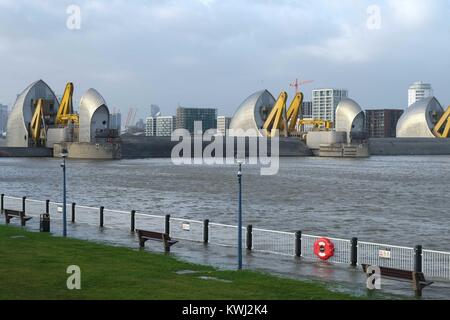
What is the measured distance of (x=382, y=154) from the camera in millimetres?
144875

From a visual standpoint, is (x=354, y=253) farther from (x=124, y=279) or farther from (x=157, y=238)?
(x=124, y=279)

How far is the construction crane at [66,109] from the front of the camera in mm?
119062

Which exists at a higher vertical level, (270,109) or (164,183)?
(270,109)

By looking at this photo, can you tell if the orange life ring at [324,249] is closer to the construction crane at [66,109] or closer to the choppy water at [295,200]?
the choppy water at [295,200]

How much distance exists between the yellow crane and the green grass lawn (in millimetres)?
116802

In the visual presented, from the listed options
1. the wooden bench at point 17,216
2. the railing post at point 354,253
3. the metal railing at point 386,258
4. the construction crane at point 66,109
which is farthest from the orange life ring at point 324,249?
the construction crane at point 66,109

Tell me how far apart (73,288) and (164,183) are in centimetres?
4122

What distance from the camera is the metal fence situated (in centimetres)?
1786

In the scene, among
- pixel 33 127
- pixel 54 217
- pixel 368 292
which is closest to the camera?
pixel 368 292

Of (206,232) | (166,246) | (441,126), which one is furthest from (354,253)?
(441,126)

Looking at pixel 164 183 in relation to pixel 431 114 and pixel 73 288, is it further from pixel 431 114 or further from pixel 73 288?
pixel 431 114

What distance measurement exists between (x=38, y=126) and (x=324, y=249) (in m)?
107

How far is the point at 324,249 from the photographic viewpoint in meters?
18.5
